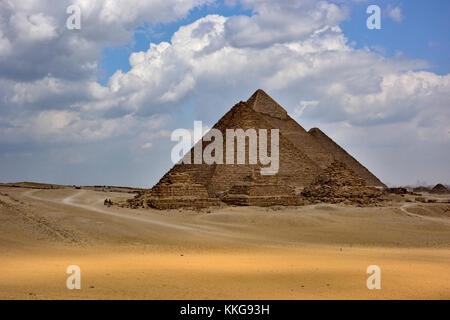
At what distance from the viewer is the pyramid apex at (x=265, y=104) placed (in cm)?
6209

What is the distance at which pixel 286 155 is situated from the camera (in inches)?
2047

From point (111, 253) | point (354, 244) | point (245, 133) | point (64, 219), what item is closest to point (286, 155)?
point (245, 133)

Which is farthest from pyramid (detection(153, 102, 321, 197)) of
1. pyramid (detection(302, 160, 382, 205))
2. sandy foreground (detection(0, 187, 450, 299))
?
sandy foreground (detection(0, 187, 450, 299))

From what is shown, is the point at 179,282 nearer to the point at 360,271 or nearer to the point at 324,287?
the point at 324,287

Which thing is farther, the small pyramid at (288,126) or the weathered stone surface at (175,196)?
the small pyramid at (288,126)

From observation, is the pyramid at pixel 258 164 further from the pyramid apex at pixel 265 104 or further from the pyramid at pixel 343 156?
the pyramid at pixel 343 156

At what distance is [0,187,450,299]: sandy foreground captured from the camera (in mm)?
8453

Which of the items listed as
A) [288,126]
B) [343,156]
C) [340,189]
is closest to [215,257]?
[340,189]

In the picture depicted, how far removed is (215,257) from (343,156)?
216 feet

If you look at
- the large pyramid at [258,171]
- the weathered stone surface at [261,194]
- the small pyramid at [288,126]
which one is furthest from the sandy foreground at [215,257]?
the small pyramid at [288,126]

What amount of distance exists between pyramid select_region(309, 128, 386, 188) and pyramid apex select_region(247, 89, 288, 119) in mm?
14695

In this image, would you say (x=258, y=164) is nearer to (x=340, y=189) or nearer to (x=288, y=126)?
(x=340, y=189)

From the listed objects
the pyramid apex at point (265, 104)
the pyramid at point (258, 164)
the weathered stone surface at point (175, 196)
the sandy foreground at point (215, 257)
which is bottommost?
the sandy foreground at point (215, 257)

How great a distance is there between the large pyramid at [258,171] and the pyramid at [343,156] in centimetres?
18
